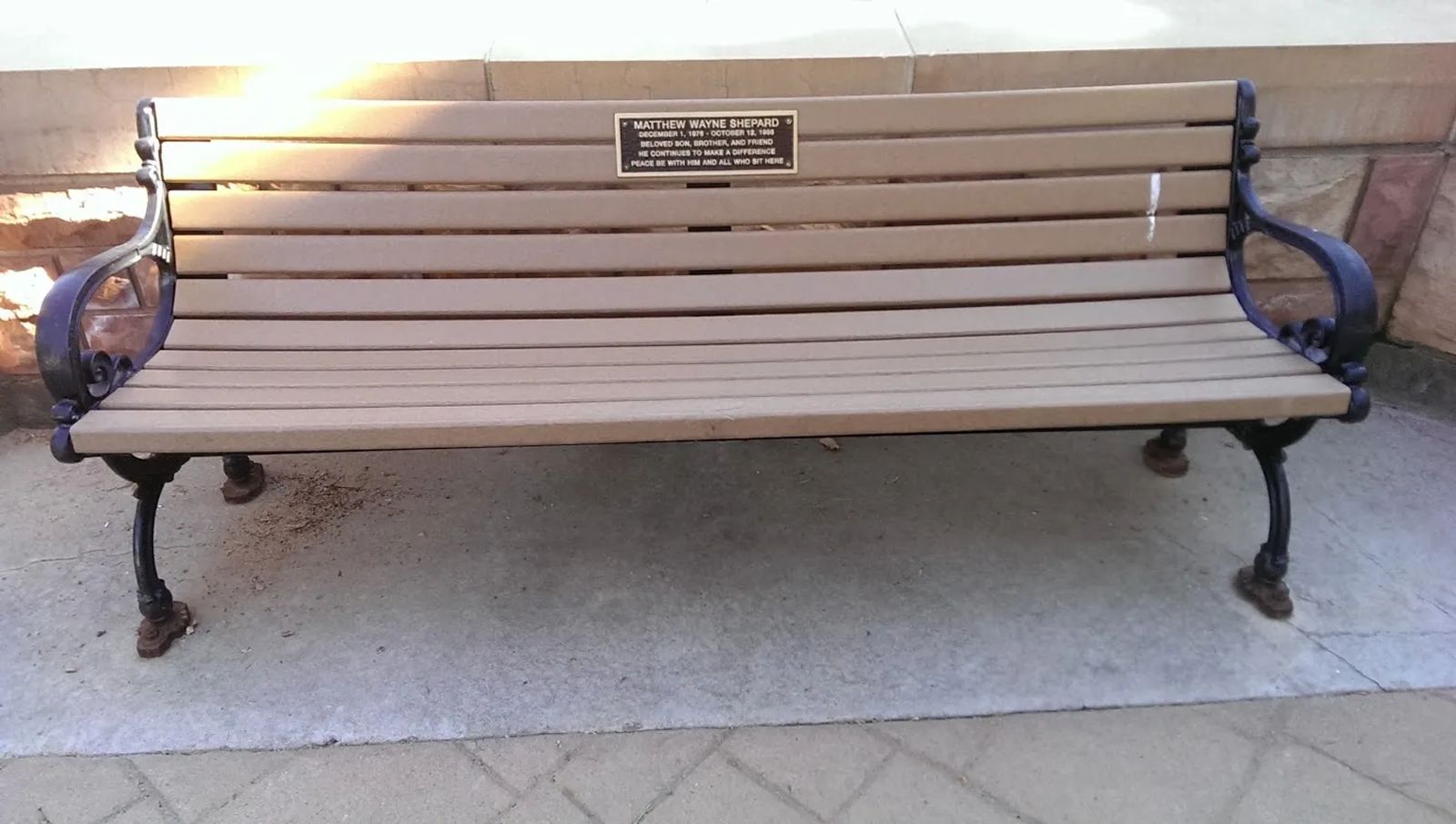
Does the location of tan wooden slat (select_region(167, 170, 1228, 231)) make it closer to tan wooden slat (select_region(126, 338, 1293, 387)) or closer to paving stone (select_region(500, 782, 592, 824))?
tan wooden slat (select_region(126, 338, 1293, 387))

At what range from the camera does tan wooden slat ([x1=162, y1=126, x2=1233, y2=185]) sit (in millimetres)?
2441

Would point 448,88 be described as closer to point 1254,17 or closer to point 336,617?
point 336,617

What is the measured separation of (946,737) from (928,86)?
1632 millimetres

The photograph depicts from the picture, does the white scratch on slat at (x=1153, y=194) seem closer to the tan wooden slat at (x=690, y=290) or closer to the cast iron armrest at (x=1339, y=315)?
the tan wooden slat at (x=690, y=290)

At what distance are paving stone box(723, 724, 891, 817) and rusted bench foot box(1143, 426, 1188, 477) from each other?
1.34 metres

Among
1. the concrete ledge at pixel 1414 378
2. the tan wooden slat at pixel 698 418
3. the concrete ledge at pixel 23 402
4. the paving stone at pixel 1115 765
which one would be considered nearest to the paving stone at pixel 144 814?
the tan wooden slat at pixel 698 418

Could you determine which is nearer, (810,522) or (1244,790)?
(1244,790)

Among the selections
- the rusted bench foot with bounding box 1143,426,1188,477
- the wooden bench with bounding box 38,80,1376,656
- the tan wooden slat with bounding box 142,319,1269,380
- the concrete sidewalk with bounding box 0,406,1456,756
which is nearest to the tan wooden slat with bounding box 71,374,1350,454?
the wooden bench with bounding box 38,80,1376,656

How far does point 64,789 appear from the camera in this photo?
6.66 ft

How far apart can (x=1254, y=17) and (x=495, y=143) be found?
2212mm

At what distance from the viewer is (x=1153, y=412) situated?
214 centimetres

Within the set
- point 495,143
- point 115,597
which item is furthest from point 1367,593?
point 115,597

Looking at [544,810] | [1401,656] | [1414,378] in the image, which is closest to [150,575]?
[544,810]

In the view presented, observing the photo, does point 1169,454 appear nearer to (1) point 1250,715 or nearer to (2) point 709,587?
(1) point 1250,715
